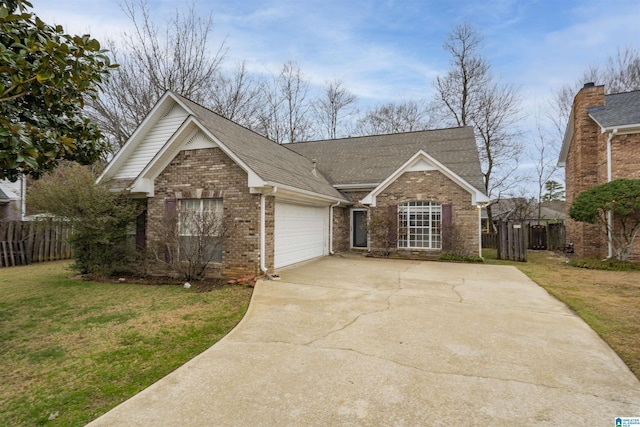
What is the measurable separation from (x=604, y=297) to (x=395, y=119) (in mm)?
24548

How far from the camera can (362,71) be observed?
Answer: 68.6ft

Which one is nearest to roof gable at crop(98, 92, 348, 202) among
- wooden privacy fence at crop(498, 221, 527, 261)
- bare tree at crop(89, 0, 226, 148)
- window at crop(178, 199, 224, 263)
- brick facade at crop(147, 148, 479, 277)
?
brick facade at crop(147, 148, 479, 277)

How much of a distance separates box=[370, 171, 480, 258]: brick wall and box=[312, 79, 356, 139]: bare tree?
671 inches

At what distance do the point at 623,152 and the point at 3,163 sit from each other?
17558mm

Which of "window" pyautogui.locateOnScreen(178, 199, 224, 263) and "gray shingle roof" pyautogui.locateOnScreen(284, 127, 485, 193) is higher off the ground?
"gray shingle roof" pyautogui.locateOnScreen(284, 127, 485, 193)

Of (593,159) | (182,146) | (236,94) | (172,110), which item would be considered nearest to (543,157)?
(593,159)

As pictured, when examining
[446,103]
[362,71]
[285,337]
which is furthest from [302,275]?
[446,103]

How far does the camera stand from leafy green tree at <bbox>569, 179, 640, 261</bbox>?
10711 millimetres

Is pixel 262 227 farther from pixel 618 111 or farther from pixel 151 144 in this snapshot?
pixel 618 111

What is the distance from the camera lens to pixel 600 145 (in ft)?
43.2

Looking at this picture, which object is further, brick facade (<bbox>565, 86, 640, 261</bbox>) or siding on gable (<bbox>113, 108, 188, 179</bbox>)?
brick facade (<bbox>565, 86, 640, 261</bbox>)

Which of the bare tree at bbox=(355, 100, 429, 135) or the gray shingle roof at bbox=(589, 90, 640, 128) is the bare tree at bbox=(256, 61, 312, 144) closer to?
the bare tree at bbox=(355, 100, 429, 135)

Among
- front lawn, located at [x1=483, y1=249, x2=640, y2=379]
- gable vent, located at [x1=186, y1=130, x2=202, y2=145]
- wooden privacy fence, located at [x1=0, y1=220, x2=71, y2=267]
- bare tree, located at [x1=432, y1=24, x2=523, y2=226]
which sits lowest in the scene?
front lawn, located at [x1=483, y1=249, x2=640, y2=379]

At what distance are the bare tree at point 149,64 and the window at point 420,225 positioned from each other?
15.5 m
